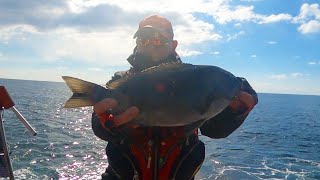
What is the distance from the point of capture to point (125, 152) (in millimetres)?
4984

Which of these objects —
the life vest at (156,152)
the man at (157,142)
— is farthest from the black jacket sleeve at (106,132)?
the life vest at (156,152)

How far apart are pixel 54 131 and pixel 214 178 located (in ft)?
84.7

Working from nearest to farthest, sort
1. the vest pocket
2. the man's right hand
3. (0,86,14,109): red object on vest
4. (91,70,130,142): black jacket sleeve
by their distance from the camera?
the man's right hand, (91,70,130,142): black jacket sleeve, the vest pocket, (0,86,14,109): red object on vest

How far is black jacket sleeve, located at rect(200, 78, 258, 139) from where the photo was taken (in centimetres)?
487

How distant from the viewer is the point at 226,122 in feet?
16.4

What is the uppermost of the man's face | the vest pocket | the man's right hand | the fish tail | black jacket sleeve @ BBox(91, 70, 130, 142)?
the man's face

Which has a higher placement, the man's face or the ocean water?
the man's face

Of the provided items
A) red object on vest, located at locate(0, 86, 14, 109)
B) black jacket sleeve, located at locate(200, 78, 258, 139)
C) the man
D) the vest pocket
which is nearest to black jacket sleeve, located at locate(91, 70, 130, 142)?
the man

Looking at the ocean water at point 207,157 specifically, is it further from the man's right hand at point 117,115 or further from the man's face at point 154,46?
the man's right hand at point 117,115

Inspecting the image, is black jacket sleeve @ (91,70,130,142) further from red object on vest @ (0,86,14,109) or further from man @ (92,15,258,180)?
red object on vest @ (0,86,14,109)

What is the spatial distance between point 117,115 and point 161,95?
55 centimetres

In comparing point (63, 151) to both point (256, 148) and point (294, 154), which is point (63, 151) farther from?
point (294, 154)

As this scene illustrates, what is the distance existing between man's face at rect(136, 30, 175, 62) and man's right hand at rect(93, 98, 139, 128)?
42.3 inches

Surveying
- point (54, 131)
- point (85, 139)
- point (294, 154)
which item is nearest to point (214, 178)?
point (294, 154)
